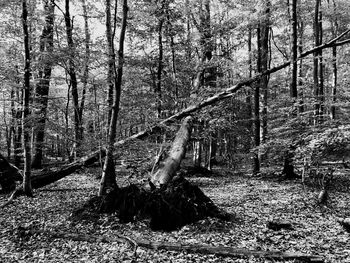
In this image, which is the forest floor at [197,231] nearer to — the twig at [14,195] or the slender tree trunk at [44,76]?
the twig at [14,195]

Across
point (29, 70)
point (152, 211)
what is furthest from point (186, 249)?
point (29, 70)

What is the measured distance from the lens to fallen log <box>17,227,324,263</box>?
4.30m

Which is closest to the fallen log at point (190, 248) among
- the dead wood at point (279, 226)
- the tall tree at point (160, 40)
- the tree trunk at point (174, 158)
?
the dead wood at point (279, 226)

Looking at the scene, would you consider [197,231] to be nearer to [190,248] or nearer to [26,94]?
[190,248]

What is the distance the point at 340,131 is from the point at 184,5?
11.2 meters

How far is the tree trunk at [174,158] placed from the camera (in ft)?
25.5

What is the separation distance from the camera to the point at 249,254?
4453 millimetres

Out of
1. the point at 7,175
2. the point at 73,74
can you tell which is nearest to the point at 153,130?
the point at 73,74

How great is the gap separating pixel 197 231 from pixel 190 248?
0.92 m

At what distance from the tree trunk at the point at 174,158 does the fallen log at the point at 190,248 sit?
2.24m

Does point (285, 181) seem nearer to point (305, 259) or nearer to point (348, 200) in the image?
point (348, 200)

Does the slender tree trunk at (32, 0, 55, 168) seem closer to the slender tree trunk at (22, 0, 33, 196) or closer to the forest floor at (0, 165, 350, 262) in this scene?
the slender tree trunk at (22, 0, 33, 196)

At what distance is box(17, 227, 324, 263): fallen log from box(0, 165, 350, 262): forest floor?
82 mm

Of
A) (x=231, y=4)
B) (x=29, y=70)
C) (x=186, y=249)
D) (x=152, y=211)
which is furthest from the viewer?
(x=231, y=4)
